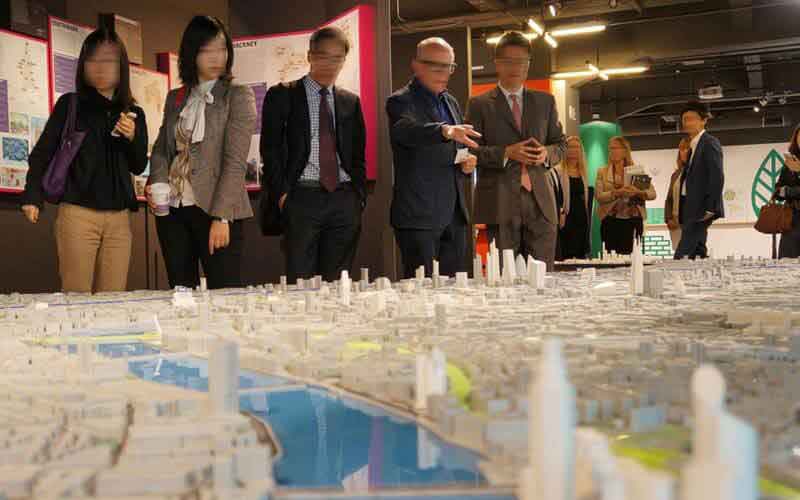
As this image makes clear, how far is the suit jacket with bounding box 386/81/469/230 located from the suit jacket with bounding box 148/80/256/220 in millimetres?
819

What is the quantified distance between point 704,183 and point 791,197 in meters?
0.58

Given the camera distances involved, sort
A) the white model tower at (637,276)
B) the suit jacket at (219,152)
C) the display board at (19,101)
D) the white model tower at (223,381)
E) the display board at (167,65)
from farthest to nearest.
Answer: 1. the display board at (167,65)
2. the display board at (19,101)
3. the suit jacket at (219,152)
4. the white model tower at (637,276)
5. the white model tower at (223,381)

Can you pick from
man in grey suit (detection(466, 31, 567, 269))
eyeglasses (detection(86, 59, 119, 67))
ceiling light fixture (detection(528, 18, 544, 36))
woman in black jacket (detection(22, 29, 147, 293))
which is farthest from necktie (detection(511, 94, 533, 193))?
ceiling light fixture (detection(528, 18, 544, 36))

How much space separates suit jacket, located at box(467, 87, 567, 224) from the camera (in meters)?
3.97

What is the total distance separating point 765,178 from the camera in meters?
21.3

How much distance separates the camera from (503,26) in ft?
44.7

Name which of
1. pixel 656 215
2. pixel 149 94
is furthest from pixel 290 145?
pixel 656 215

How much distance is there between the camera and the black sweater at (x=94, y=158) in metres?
3.29

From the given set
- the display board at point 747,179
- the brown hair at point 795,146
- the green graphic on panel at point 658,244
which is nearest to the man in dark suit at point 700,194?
the brown hair at point 795,146

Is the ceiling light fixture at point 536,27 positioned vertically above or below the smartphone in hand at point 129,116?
above

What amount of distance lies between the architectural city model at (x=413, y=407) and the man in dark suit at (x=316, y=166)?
1724 mm

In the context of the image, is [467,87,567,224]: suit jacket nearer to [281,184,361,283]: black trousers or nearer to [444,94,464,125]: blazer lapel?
[444,94,464,125]: blazer lapel

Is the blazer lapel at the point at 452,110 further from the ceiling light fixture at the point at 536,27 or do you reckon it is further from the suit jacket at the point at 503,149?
the ceiling light fixture at the point at 536,27

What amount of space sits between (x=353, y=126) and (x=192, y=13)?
3784 mm
